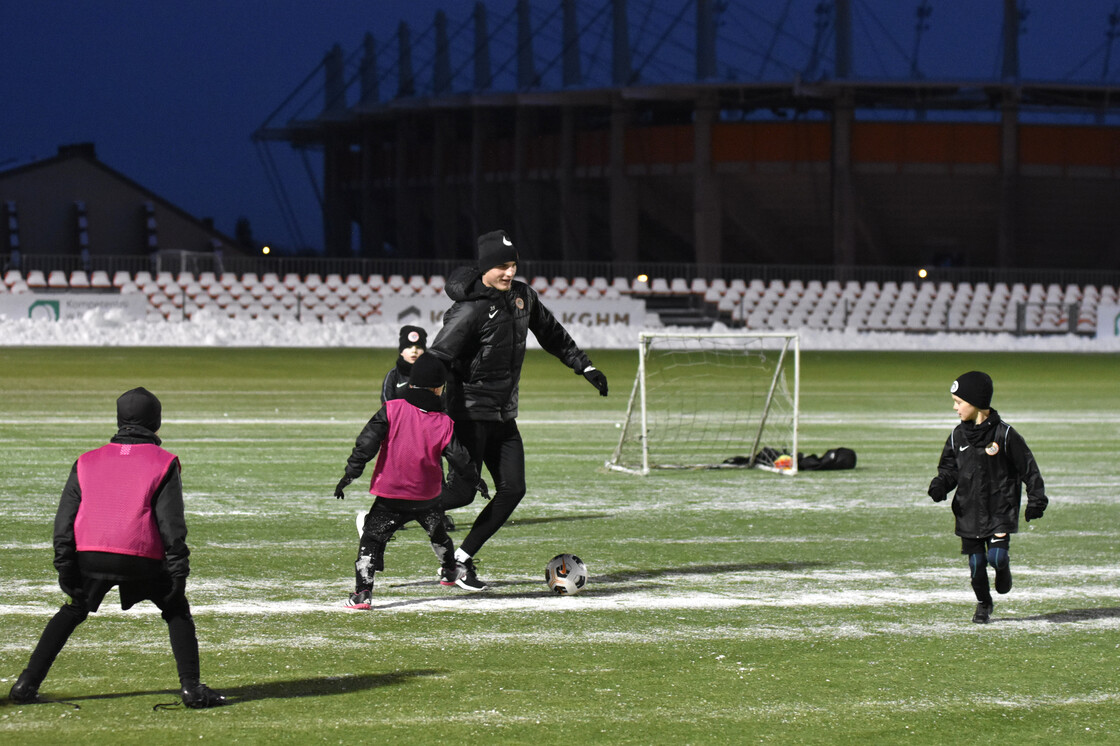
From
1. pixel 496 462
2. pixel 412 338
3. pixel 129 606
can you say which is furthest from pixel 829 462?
pixel 129 606

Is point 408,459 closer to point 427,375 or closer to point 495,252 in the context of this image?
point 427,375

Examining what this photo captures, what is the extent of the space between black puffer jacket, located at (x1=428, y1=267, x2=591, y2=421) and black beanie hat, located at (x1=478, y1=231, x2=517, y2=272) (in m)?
0.14

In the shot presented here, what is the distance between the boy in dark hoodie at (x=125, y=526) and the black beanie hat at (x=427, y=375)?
2.10 meters

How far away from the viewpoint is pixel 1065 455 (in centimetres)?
1658

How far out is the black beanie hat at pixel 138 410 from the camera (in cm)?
540

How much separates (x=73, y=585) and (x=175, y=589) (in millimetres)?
375

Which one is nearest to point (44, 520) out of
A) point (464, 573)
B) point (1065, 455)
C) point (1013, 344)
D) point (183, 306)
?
point (464, 573)

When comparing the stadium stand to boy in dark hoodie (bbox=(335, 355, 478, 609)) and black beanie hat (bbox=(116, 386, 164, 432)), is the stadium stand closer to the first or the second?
boy in dark hoodie (bbox=(335, 355, 478, 609))

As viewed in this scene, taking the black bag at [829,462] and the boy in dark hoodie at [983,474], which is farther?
the black bag at [829,462]

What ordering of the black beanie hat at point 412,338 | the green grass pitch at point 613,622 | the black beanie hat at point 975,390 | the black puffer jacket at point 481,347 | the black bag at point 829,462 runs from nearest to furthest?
the green grass pitch at point 613,622, the black beanie hat at point 975,390, the black puffer jacket at point 481,347, the black beanie hat at point 412,338, the black bag at point 829,462

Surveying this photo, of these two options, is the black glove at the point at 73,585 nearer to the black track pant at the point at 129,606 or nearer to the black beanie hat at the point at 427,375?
the black track pant at the point at 129,606

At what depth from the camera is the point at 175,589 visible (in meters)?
5.34

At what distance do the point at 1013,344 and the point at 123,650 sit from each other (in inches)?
1497

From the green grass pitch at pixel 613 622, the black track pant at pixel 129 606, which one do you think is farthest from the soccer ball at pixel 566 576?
the black track pant at pixel 129 606
